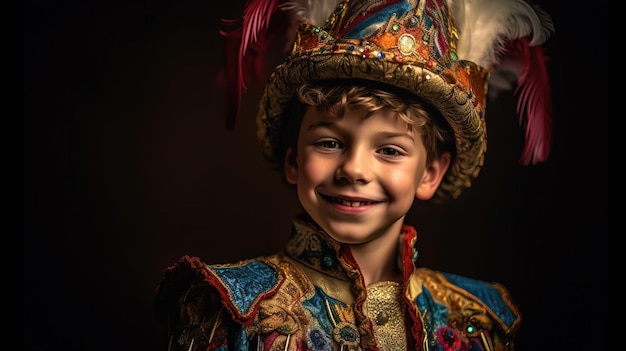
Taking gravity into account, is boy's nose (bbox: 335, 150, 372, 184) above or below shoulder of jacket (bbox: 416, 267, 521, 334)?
above

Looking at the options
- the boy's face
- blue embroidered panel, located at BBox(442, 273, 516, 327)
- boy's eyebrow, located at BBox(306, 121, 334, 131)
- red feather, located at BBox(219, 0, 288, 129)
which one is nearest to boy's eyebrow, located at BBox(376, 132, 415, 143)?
the boy's face

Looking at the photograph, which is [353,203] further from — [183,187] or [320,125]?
[183,187]

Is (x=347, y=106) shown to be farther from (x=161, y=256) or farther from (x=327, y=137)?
(x=161, y=256)

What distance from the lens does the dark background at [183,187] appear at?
212 centimetres

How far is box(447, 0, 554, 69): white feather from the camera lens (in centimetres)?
197

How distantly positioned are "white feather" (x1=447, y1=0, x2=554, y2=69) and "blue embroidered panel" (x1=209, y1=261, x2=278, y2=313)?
0.68 meters

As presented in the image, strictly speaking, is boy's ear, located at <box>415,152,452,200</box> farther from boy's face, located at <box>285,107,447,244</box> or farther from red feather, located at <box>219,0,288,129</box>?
red feather, located at <box>219,0,288,129</box>

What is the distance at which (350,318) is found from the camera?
183cm

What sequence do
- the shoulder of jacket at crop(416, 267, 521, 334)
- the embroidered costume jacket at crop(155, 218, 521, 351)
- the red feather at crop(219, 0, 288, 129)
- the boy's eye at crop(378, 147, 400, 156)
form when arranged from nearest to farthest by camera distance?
1. the embroidered costume jacket at crop(155, 218, 521, 351)
2. the boy's eye at crop(378, 147, 400, 156)
3. the red feather at crop(219, 0, 288, 129)
4. the shoulder of jacket at crop(416, 267, 521, 334)

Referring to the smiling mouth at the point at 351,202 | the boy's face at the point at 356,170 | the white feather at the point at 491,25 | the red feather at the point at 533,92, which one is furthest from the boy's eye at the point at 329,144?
the red feather at the point at 533,92

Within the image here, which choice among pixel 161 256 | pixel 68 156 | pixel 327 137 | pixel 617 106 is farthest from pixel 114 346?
pixel 617 106

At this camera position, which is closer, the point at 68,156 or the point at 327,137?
the point at 327,137

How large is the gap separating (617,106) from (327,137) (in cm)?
87

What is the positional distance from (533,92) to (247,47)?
2.36ft
